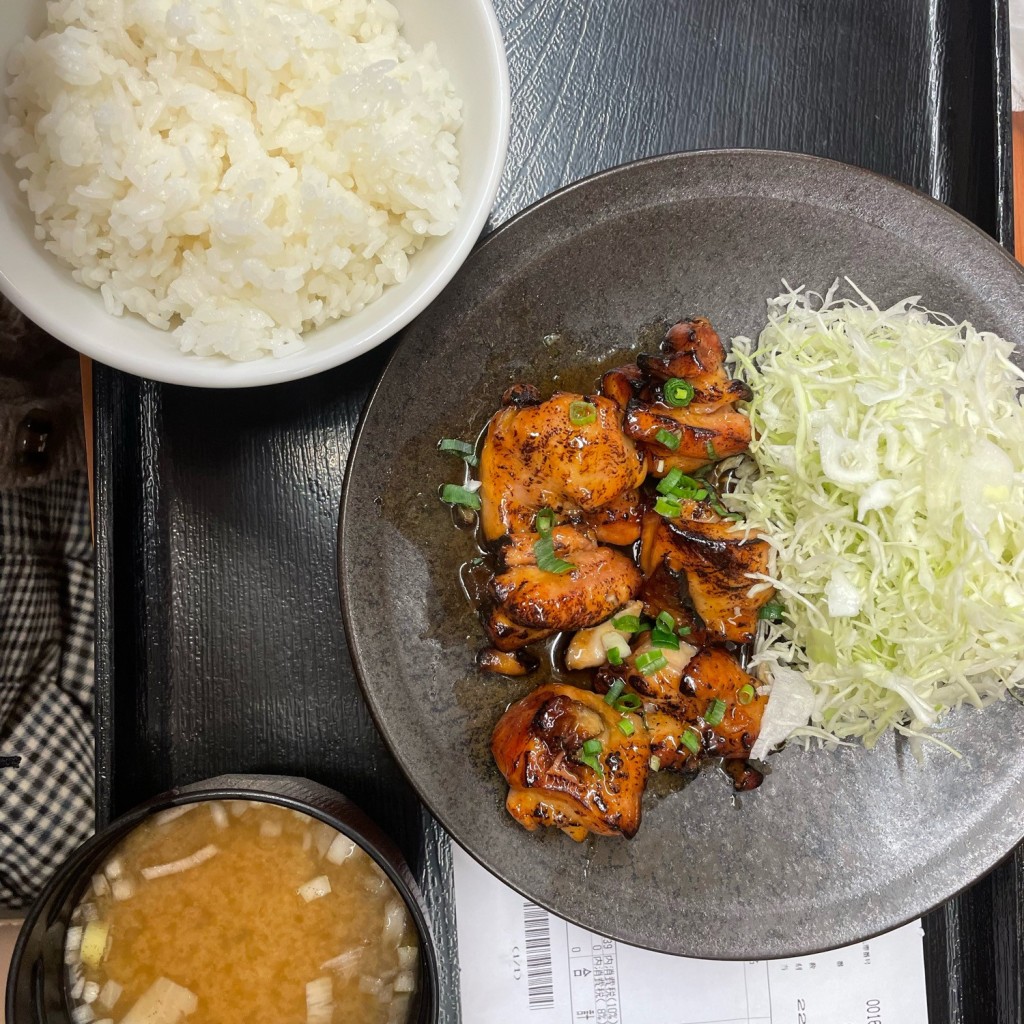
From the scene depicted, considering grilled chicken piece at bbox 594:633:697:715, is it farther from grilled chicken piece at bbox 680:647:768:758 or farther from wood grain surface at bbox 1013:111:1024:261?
wood grain surface at bbox 1013:111:1024:261

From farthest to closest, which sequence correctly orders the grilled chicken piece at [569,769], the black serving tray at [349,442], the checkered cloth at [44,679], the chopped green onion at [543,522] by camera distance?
the checkered cloth at [44,679], the black serving tray at [349,442], the chopped green onion at [543,522], the grilled chicken piece at [569,769]

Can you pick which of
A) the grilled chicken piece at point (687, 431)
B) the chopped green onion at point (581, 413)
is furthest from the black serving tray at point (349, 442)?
the grilled chicken piece at point (687, 431)

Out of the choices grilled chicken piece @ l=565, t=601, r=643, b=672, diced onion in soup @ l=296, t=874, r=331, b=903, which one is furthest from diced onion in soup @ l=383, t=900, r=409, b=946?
grilled chicken piece @ l=565, t=601, r=643, b=672

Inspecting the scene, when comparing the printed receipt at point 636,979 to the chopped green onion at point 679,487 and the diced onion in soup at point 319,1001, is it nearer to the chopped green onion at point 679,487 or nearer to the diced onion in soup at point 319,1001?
the diced onion in soup at point 319,1001

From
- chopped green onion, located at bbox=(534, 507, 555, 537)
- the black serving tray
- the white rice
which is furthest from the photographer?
the black serving tray

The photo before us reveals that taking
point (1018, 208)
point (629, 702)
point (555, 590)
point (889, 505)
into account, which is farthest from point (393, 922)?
point (1018, 208)

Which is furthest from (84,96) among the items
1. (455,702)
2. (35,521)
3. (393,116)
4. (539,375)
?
(455,702)
